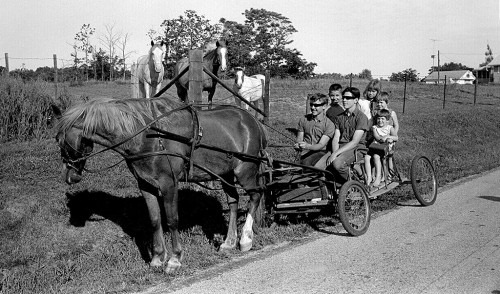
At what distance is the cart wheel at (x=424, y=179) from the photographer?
8953 millimetres

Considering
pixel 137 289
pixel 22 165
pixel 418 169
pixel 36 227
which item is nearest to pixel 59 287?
pixel 137 289

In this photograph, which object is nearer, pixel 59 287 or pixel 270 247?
pixel 59 287

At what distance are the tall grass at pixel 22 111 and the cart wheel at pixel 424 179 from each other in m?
7.11

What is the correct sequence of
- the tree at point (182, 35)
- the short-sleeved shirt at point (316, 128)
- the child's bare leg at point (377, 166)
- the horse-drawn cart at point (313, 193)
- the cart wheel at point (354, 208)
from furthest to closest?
the tree at point (182, 35) < the child's bare leg at point (377, 166) < the short-sleeved shirt at point (316, 128) < the horse-drawn cart at point (313, 193) < the cart wheel at point (354, 208)

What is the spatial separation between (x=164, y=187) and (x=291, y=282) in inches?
66.3

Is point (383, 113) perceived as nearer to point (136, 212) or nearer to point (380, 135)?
point (380, 135)

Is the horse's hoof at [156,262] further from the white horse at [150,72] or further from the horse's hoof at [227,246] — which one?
the white horse at [150,72]

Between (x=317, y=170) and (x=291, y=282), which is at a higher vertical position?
(x=317, y=170)

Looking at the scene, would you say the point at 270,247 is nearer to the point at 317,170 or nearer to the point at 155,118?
the point at 317,170

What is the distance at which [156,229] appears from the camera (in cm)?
598

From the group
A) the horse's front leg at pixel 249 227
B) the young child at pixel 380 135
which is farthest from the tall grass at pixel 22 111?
the young child at pixel 380 135

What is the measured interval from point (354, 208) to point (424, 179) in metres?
2.20

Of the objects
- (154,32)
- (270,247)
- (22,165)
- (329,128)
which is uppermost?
(154,32)

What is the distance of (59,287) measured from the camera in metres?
5.31
